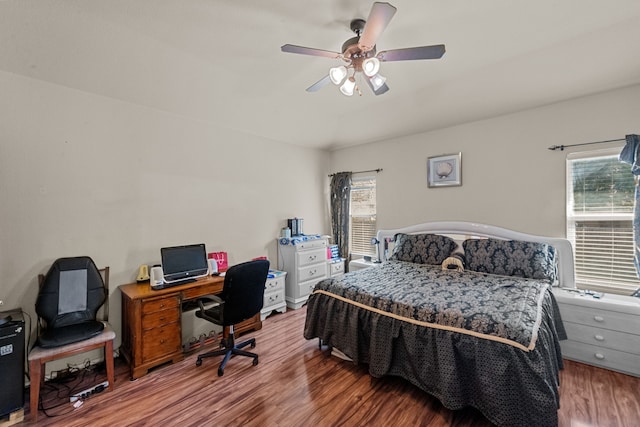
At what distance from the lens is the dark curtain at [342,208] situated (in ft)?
15.9

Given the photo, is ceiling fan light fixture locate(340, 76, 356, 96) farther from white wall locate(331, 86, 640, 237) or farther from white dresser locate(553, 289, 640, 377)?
white dresser locate(553, 289, 640, 377)

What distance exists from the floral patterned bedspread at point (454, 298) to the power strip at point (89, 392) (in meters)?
1.97

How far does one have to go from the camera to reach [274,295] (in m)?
3.74

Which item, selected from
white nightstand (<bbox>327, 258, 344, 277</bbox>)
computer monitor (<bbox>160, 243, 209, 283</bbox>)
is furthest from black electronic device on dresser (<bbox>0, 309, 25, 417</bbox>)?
white nightstand (<bbox>327, 258, 344, 277</bbox>)

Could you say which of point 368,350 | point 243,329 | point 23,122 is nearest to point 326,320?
point 368,350

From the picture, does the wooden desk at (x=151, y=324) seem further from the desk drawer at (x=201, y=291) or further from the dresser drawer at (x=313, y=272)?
the dresser drawer at (x=313, y=272)

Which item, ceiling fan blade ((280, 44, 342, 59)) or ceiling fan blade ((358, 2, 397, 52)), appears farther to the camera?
ceiling fan blade ((280, 44, 342, 59))

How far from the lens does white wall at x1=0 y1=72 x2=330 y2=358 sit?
2256mm

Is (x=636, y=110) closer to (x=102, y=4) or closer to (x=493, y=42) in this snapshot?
(x=493, y=42)

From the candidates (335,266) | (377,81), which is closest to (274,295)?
(335,266)

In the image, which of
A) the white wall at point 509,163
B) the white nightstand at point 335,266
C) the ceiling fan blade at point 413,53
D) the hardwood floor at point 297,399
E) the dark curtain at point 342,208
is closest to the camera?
the ceiling fan blade at point 413,53

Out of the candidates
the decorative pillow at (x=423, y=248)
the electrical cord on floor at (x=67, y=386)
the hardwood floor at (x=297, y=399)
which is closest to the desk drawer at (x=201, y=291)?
the hardwood floor at (x=297, y=399)

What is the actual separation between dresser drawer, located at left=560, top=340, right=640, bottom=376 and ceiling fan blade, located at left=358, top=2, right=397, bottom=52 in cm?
322

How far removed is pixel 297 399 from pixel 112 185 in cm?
268
